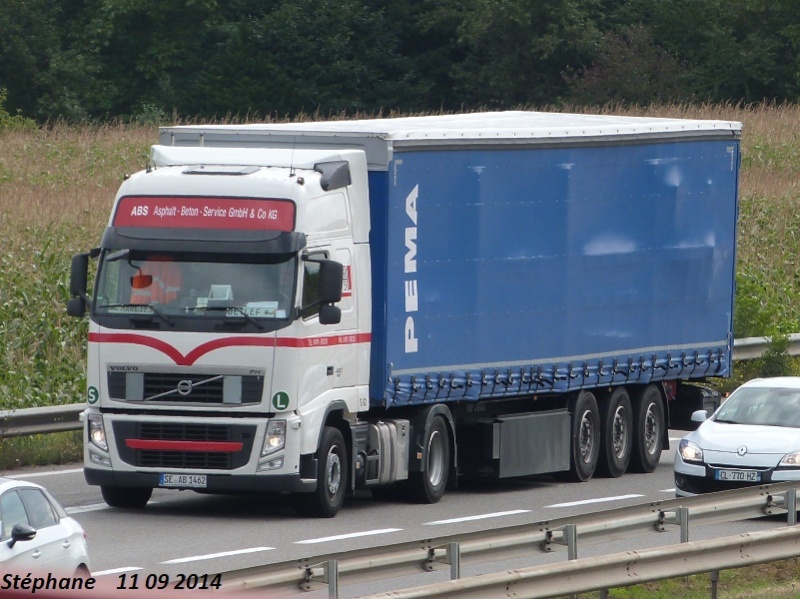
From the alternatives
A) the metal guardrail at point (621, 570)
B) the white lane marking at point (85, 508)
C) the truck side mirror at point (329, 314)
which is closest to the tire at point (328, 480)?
the truck side mirror at point (329, 314)

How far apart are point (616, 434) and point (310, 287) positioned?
20.3 feet

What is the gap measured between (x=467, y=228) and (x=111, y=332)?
13.3 ft

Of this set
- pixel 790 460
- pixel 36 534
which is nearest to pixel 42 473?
pixel 790 460

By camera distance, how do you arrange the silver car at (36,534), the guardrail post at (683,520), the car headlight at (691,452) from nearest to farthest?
the silver car at (36,534)
the guardrail post at (683,520)
the car headlight at (691,452)

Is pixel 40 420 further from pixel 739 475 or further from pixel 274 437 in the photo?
pixel 739 475

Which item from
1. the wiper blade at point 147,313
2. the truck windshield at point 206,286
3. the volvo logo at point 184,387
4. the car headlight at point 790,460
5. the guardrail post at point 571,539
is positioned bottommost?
the car headlight at point 790,460

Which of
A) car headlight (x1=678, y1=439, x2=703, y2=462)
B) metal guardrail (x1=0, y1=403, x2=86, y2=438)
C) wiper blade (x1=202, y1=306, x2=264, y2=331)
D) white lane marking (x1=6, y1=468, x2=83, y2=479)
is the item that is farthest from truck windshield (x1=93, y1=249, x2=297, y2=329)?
car headlight (x1=678, y1=439, x2=703, y2=462)

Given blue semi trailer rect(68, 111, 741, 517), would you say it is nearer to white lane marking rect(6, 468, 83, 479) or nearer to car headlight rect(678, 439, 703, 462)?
car headlight rect(678, 439, 703, 462)

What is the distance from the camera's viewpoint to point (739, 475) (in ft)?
59.6

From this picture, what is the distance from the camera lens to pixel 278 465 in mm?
16672

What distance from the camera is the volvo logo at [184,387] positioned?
1675 cm

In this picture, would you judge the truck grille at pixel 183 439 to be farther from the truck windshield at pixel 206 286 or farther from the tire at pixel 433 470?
the tire at pixel 433 470

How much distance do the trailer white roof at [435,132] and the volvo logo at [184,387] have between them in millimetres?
2824

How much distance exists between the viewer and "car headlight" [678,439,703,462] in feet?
60.4
